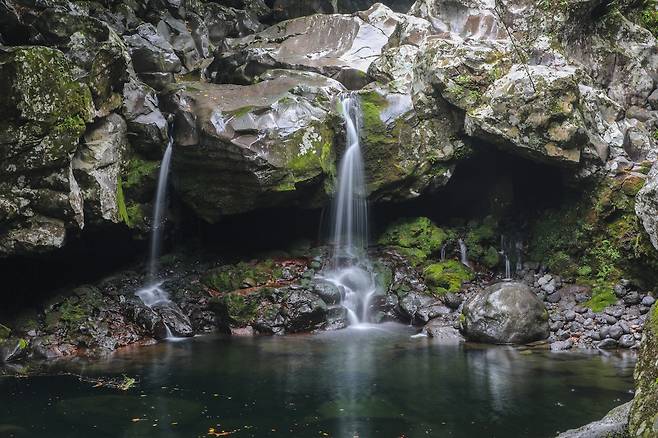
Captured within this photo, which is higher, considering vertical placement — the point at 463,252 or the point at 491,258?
the point at 463,252

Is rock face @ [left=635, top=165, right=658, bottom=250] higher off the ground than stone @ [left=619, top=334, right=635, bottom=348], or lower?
higher

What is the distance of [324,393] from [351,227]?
7.97 meters

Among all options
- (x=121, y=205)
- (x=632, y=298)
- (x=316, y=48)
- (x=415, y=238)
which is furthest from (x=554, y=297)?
(x=316, y=48)

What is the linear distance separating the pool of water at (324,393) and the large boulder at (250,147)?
4.08m

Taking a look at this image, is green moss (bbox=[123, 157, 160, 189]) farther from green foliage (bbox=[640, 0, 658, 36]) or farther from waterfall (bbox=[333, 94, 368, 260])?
green foliage (bbox=[640, 0, 658, 36])

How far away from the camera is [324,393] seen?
9539 mm

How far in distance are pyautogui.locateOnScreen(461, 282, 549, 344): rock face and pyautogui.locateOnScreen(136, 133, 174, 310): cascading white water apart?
7.99m

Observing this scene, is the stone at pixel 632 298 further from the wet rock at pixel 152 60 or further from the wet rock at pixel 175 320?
the wet rock at pixel 152 60

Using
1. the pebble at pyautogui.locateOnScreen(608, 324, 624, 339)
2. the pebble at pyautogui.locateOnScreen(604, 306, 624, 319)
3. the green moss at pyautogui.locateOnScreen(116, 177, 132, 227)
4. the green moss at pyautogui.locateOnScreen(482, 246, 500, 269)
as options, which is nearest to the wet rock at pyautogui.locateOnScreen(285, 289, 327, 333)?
the green moss at pyautogui.locateOnScreen(116, 177, 132, 227)

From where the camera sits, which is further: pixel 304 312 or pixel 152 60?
pixel 152 60

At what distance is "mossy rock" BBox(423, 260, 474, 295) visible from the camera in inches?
610

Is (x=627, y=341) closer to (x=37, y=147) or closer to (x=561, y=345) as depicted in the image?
(x=561, y=345)

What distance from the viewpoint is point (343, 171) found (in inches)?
642

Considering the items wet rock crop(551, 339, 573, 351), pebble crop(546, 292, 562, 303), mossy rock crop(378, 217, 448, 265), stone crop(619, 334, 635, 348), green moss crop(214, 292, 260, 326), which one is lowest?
wet rock crop(551, 339, 573, 351)
